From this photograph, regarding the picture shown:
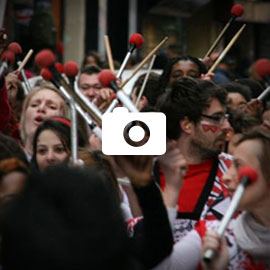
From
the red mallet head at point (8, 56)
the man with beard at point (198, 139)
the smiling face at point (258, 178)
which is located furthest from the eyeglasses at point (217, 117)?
the red mallet head at point (8, 56)

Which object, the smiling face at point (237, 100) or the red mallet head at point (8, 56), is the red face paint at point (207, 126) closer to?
the red mallet head at point (8, 56)

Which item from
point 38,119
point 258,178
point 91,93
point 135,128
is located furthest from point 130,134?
point 91,93

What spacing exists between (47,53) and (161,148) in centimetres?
42

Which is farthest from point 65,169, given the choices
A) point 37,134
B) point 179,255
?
point 37,134

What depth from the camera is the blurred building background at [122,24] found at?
4184 mm

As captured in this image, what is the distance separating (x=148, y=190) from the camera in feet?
4.98

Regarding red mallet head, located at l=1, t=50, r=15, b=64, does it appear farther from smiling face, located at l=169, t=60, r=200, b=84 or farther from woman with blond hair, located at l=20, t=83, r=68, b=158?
smiling face, located at l=169, t=60, r=200, b=84

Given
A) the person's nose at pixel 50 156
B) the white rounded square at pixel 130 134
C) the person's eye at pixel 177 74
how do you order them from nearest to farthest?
the white rounded square at pixel 130 134 < the person's nose at pixel 50 156 < the person's eye at pixel 177 74

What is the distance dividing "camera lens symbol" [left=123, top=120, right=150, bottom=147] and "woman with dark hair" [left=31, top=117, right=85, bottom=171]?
1.09 metres

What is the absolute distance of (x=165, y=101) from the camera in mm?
2285

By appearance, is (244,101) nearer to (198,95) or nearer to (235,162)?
(198,95)

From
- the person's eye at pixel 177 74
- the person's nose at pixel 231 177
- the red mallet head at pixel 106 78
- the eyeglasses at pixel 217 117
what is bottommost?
the person's nose at pixel 231 177

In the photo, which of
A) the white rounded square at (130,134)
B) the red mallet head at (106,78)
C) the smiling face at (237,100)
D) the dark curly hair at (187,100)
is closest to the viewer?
the white rounded square at (130,134)

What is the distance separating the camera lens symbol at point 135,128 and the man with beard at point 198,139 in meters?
0.48
